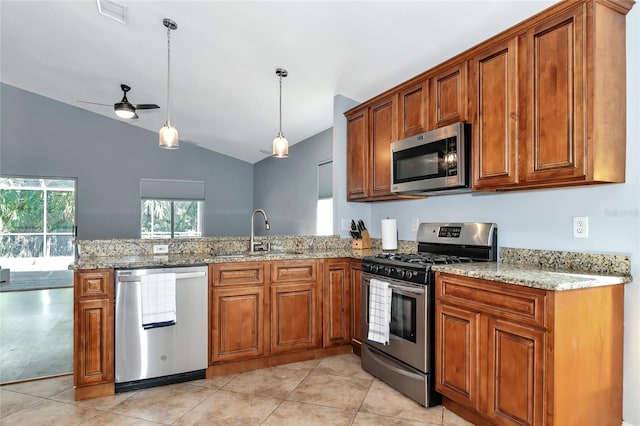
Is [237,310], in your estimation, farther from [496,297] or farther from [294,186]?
[294,186]

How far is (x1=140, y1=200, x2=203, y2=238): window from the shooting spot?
24.1 ft

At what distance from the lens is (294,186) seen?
20.8 ft

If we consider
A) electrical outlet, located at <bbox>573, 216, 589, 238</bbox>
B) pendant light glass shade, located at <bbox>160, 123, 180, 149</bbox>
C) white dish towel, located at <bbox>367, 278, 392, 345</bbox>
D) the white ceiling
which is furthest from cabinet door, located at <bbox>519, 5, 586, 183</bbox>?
pendant light glass shade, located at <bbox>160, 123, 180, 149</bbox>

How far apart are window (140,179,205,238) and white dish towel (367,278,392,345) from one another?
5867 mm

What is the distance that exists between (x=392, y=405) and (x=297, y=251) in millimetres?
A: 1615

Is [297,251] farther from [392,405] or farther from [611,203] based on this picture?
[611,203]

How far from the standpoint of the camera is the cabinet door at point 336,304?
327cm

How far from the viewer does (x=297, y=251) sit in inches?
141

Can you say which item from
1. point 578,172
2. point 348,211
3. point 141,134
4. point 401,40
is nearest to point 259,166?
point 141,134

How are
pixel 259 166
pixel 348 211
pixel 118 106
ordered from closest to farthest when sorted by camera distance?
pixel 348 211 < pixel 118 106 < pixel 259 166

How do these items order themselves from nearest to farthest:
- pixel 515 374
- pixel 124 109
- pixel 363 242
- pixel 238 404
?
pixel 515 374, pixel 238 404, pixel 363 242, pixel 124 109

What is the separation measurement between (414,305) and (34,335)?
388 cm

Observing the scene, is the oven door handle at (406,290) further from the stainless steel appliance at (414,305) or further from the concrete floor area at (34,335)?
the concrete floor area at (34,335)

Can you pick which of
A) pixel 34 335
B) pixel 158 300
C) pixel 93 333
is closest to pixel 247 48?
pixel 158 300
